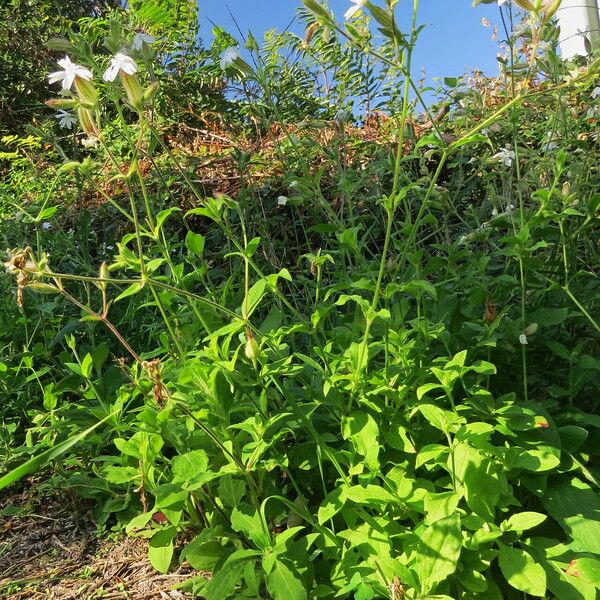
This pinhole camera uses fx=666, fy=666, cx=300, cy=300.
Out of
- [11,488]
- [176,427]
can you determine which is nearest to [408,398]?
[176,427]

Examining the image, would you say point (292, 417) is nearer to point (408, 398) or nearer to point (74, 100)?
point (408, 398)

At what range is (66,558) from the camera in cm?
181

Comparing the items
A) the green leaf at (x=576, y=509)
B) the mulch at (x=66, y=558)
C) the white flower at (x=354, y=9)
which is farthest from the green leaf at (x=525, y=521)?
the white flower at (x=354, y=9)

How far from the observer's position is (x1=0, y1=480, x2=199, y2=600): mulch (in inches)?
64.4

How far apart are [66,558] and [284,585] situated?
2.70 feet

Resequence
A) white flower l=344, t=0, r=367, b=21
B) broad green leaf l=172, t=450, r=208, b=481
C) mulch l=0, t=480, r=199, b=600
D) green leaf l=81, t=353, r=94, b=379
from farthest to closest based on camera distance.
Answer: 1. green leaf l=81, t=353, r=94, b=379
2. mulch l=0, t=480, r=199, b=600
3. broad green leaf l=172, t=450, r=208, b=481
4. white flower l=344, t=0, r=367, b=21

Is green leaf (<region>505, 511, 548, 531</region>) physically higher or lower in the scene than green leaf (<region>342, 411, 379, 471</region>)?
lower

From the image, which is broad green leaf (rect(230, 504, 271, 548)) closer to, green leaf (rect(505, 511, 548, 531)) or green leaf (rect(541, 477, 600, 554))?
green leaf (rect(505, 511, 548, 531))

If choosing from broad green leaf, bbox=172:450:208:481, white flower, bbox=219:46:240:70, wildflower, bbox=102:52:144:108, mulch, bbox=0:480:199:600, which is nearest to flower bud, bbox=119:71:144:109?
wildflower, bbox=102:52:144:108

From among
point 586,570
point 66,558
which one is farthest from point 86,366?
point 586,570

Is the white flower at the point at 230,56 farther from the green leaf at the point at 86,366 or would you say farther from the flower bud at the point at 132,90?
the green leaf at the point at 86,366

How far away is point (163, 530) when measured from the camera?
1.58 m

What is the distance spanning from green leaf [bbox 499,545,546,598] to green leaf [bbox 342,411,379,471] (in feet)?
1.00

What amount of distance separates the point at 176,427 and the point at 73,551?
0.52 meters
